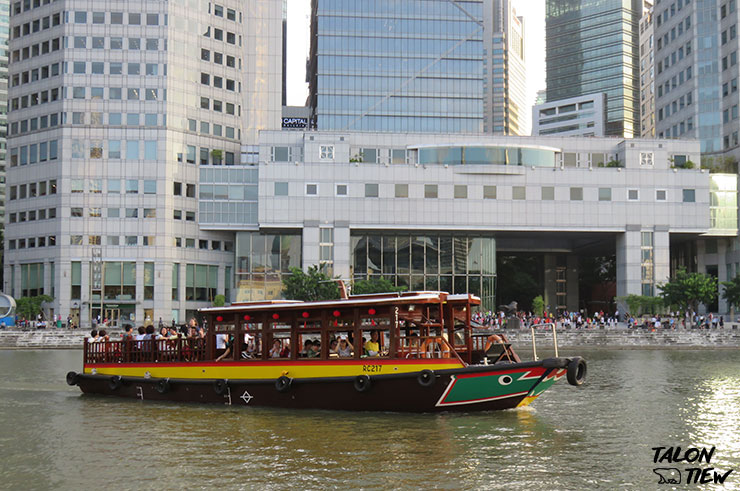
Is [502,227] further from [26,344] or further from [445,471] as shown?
[445,471]

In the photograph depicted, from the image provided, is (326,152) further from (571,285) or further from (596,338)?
(571,285)

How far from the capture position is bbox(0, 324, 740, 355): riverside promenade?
59.6m

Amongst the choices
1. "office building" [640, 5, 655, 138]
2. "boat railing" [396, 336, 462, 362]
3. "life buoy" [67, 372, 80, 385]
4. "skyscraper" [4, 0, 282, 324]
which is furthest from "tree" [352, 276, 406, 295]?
"office building" [640, 5, 655, 138]

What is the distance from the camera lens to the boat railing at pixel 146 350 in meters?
25.4

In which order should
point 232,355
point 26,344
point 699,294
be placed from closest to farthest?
point 232,355 < point 26,344 < point 699,294

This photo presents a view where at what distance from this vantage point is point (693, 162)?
80.7 metres

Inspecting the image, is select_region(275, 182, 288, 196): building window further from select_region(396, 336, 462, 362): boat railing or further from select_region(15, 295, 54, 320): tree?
select_region(396, 336, 462, 362): boat railing

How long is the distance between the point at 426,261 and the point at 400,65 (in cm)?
3503

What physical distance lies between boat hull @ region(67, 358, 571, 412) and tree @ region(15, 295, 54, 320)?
57.9 metres

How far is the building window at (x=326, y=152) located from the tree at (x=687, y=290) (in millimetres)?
29796

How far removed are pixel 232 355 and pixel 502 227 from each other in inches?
2156

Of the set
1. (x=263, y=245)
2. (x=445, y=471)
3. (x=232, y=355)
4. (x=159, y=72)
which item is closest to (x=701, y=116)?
(x=263, y=245)

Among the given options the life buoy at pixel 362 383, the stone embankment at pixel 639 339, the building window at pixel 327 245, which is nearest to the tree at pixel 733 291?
the stone embankment at pixel 639 339

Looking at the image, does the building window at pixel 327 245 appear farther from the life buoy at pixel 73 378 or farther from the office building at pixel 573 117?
the office building at pixel 573 117
